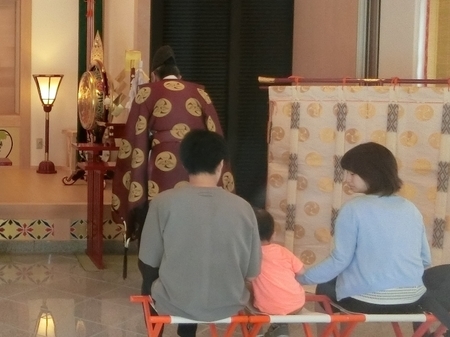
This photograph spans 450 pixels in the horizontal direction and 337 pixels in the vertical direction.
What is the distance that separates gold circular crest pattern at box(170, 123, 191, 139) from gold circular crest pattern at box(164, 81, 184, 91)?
0.19 meters

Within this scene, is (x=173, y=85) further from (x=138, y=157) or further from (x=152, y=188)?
(x=152, y=188)

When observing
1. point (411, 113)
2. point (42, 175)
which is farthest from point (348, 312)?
point (42, 175)

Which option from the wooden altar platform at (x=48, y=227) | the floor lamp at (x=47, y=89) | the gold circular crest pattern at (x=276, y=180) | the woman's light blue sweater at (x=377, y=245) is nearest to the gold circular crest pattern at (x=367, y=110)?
the gold circular crest pattern at (x=276, y=180)

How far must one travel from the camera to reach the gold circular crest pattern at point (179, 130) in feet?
14.2

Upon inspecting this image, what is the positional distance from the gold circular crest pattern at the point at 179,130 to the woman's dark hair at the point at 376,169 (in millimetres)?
1511

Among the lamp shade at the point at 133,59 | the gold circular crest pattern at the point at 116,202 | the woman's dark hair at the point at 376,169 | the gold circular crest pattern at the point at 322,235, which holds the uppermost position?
the lamp shade at the point at 133,59

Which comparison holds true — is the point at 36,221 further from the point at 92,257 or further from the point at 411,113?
the point at 411,113

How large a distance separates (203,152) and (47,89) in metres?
5.04

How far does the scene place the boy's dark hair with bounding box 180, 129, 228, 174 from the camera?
2961 millimetres

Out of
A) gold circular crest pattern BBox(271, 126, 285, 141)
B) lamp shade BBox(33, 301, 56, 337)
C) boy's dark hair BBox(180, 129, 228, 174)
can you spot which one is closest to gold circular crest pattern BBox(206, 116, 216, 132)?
gold circular crest pattern BBox(271, 126, 285, 141)

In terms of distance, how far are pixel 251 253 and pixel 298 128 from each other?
1410 mm

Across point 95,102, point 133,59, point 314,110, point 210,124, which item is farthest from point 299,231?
point 95,102

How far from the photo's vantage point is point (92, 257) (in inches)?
217

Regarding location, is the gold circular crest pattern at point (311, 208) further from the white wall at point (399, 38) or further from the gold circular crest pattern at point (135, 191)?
the white wall at point (399, 38)
